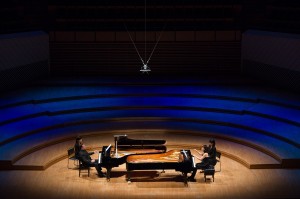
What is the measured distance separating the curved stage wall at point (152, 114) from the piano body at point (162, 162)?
4.35 feet

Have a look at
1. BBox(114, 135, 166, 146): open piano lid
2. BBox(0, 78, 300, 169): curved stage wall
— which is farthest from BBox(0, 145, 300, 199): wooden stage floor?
BBox(114, 135, 166, 146): open piano lid

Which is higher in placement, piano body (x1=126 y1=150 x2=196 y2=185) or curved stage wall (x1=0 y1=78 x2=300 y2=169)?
curved stage wall (x1=0 y1=78 x2=300 y2=169)

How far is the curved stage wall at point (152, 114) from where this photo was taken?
1182cm

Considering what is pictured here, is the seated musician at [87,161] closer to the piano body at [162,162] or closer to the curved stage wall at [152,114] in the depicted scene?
the piano body at [162,162]

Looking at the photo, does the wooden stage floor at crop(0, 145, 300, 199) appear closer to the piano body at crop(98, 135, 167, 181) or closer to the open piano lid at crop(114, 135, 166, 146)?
the piano body at crop(98, 135, 167, 181)

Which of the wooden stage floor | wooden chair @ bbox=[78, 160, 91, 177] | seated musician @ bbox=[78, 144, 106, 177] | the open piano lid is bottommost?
the wooden stage floor

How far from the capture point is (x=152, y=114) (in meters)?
13.6

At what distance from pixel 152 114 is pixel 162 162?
3.16m

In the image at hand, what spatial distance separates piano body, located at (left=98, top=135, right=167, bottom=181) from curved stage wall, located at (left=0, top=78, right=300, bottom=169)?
4.01ft

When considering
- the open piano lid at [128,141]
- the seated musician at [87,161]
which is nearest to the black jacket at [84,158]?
Answer: the seated musician at [87,161]

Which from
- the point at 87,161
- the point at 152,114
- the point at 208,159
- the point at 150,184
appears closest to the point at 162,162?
the point at 150,184

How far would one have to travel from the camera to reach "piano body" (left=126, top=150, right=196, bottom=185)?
1050 centimetres

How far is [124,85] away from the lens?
15344 millimetres

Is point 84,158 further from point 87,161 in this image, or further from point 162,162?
point 162,162
